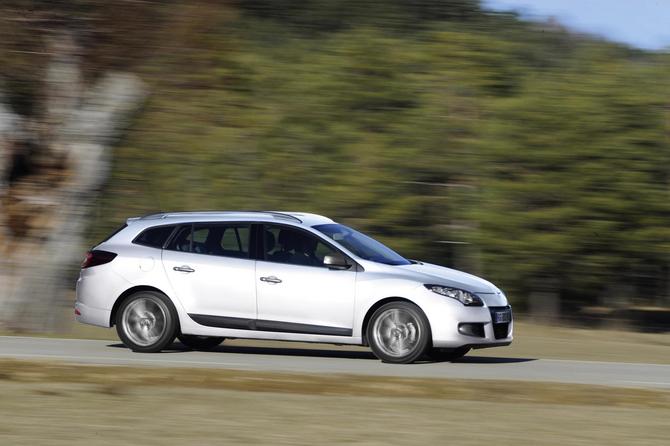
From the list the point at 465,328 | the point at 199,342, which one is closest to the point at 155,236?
the point at 199,342

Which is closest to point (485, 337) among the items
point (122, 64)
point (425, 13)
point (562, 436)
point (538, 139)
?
point (562, 436)

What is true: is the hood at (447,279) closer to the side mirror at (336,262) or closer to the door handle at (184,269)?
the side mirror at (336,262)

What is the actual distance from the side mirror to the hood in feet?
2.08

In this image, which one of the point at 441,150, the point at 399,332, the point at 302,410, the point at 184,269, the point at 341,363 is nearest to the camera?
the point at 302,410

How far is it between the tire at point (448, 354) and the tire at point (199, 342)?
2766mm

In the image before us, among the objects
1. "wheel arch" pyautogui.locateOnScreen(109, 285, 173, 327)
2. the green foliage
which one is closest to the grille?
"wheel arch" pyautogui.locateOnScreen(109, 285, 173, 327)

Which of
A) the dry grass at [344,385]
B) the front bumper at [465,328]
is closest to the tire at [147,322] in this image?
the dry grass at [344,385]

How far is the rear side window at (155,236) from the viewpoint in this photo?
14062 millimetres

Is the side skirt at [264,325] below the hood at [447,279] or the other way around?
below

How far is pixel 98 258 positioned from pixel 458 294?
4.32 m

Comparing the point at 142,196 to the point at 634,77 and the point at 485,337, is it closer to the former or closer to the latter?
the point at 634,77

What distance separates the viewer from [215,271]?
44.5 ft

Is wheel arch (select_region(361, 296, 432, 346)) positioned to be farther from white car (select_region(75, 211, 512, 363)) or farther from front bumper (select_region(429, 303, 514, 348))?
front bumper (select_region(429, 303, 514, 348))

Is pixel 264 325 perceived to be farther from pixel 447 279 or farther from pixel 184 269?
pixel 447 279
